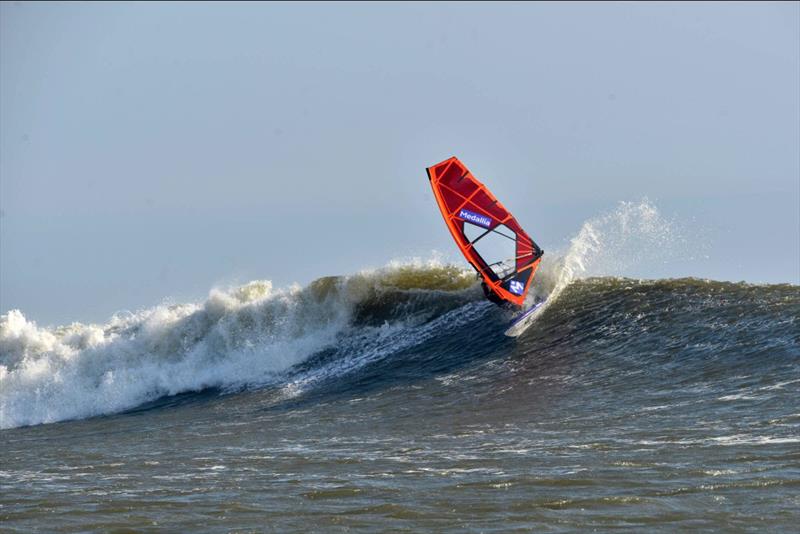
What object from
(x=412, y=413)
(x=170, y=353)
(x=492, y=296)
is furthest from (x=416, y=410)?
(x=170, y=353)

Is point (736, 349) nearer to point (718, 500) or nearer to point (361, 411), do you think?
point (361, 411)

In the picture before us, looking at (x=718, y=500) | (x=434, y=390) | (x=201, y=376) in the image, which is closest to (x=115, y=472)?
(x=434, y=390)

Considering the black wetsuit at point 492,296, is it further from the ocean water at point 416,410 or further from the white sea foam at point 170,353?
the white sea foam at point 170,353

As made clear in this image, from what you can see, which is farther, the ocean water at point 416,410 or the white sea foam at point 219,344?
the white sea foam at point 219,344

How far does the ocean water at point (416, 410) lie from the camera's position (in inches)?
294

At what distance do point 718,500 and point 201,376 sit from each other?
474 inches

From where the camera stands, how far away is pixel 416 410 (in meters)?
12.4

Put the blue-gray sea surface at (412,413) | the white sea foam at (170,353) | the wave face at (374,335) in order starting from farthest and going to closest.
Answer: the white sea foam at (170,353), the wave face at (374,335), the blue-gray sea surface at (412,413)

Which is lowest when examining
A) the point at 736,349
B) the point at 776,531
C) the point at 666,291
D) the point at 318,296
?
the point at 776,531

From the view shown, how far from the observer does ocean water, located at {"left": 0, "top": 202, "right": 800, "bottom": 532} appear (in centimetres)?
746

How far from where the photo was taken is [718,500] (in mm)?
6996

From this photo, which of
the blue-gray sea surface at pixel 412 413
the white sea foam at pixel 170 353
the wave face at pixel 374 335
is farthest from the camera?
the white sea foam at pixel 170 353

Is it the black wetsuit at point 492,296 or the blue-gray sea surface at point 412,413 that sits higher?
the black wetsuit at point 492,296

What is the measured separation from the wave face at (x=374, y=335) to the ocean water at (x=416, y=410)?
0.05m
